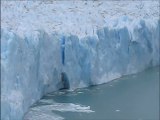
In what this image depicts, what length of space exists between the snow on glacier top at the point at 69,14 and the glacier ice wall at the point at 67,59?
0.56 ft

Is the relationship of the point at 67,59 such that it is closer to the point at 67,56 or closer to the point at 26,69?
the point at 67,56

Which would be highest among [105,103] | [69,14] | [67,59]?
[69,14]

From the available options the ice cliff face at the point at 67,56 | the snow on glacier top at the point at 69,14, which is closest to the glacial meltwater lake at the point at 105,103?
the ice cliff face at the point at 67,56

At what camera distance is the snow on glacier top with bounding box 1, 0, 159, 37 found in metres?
6.11

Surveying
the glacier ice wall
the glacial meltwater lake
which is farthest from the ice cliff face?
the glacial meltwater lake

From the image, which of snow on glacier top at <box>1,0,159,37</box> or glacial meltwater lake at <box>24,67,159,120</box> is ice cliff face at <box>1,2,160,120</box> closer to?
snow on glacier top at <box>1,0,159,37</box>

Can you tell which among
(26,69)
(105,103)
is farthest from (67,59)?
(26,69)

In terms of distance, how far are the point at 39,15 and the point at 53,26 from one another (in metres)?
0.31

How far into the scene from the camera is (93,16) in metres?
7.54

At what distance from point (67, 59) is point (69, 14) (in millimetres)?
964

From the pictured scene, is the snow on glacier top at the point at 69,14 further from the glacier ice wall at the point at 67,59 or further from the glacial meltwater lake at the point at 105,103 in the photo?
the glacial meltwater lake at the point at 105,103

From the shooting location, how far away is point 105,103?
239 inches

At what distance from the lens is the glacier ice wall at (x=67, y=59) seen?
4.91 meters

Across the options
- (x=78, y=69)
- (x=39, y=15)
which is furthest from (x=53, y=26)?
(x=78, y=69)
